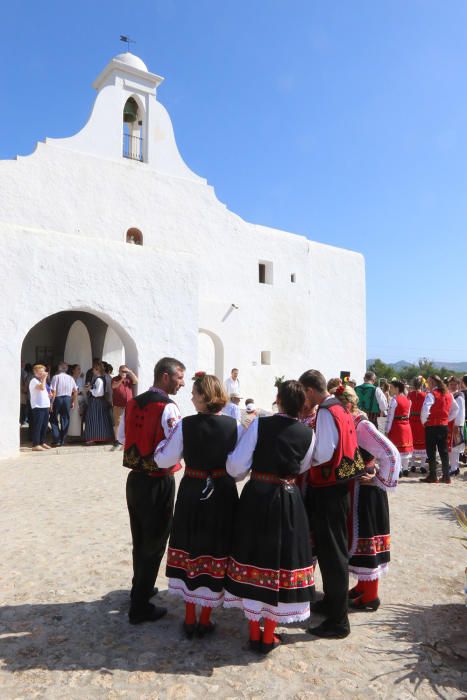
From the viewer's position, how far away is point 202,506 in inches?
127

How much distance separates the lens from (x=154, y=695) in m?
2.75

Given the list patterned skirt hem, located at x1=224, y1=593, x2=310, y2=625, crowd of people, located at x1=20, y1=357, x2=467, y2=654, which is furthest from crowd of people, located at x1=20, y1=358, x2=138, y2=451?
patterned skirt hem, located at x1=224, y1=593, x2=310, y2=625

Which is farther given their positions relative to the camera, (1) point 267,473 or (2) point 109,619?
(2) point 109,619

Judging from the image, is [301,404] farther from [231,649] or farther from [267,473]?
[231,649]

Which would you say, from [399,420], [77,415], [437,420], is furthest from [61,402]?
[437,420]

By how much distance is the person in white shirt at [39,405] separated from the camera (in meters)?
9.27

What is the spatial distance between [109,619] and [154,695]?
0.92 meters

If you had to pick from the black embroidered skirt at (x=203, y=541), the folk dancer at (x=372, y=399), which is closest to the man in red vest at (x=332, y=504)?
the black embroidered skirt at (x=203, y=541)

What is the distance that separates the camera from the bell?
13.9m

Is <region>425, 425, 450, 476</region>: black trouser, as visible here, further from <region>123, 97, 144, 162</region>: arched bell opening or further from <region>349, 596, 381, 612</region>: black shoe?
<region>123, 97, 144, 162</region>: arched bell opening

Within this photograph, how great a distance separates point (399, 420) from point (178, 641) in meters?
5.51

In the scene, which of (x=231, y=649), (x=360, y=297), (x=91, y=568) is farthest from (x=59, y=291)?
(x=360, y=297)

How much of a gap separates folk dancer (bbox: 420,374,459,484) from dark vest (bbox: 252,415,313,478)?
17.5 feet

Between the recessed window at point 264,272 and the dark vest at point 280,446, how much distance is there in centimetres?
1355
